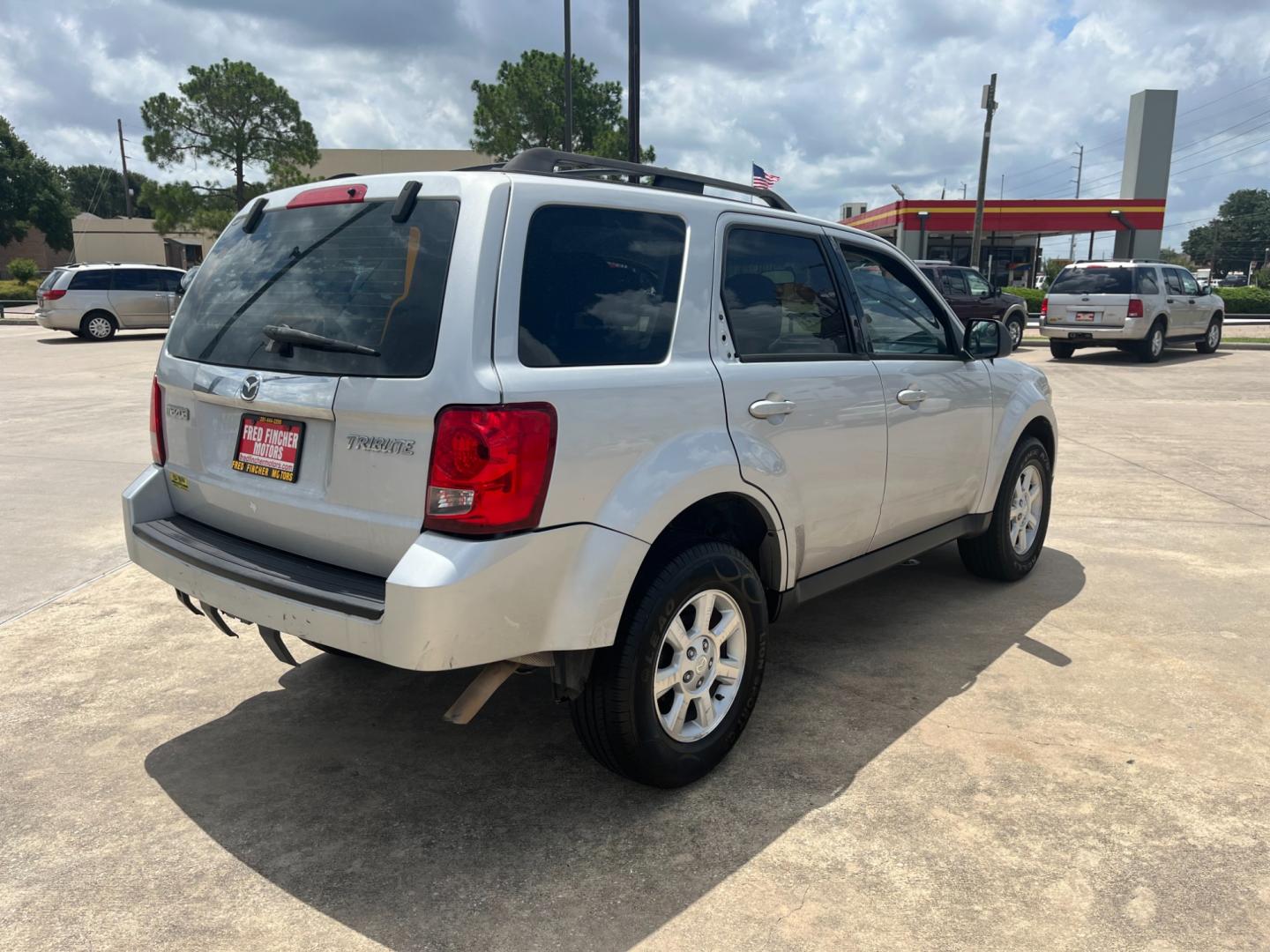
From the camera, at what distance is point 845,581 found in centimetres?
397

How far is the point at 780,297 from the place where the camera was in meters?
3.64

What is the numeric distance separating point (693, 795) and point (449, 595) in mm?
1209

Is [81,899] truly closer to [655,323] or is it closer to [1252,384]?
[655,323]

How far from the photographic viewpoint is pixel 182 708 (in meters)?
3.81

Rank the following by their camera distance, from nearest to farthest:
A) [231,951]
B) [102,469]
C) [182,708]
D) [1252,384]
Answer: [231,951]
[182,708]
[102,469]
[1252,384]

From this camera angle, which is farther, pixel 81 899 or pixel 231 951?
pixel 81 899

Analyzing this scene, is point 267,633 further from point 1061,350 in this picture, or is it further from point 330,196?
point 1061,350

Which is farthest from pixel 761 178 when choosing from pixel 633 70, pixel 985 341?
pixel 985 341

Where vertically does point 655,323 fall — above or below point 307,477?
above

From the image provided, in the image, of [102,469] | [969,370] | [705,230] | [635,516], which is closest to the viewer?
[635,516]

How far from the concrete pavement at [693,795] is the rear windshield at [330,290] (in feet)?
4.63

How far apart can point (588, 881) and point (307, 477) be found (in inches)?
55.5

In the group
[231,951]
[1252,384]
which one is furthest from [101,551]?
[1252,384]

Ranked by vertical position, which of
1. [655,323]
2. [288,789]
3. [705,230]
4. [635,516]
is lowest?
[288,789]
